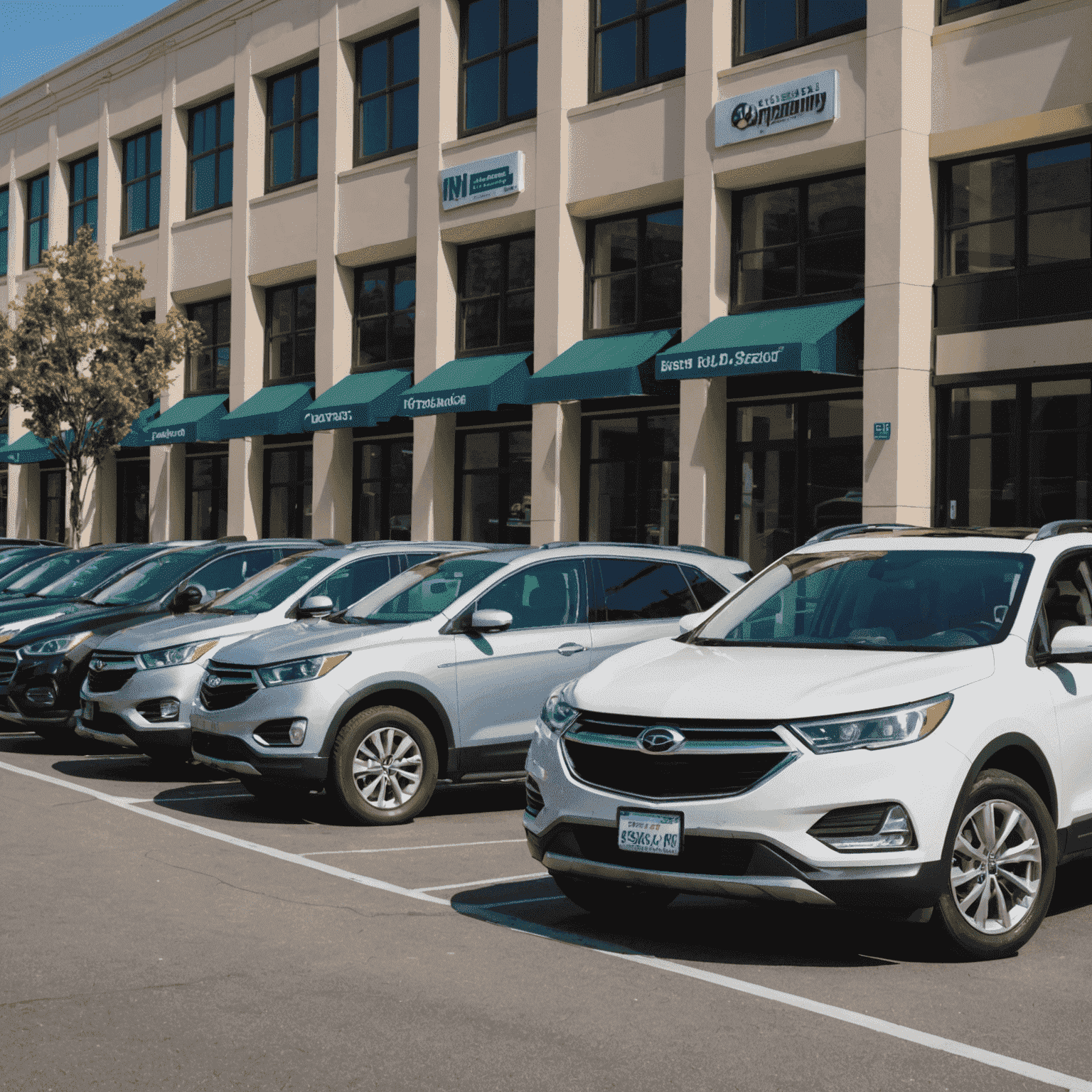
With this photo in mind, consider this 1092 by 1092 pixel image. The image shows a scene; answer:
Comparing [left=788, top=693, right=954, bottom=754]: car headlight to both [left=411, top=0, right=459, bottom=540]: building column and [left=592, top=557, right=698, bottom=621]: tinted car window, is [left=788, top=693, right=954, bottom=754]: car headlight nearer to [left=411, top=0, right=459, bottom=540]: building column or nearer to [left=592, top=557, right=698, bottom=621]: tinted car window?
[left=592, top=557, right=698, bottom=621]: tinted car window

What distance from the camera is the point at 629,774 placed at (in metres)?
6.34

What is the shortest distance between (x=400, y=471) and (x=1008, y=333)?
13.0m

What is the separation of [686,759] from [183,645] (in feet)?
22.2

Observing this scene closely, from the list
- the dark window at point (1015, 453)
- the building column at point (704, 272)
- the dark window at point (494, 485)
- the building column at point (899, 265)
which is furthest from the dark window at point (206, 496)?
the dark window at point (1015, 453)

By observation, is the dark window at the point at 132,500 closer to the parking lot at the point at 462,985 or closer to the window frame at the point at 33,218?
the window frame at the point at 33,218

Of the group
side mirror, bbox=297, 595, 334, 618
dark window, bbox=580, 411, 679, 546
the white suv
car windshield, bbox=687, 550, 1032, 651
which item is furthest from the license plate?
dark window, bbox=580, 411, 679, 546

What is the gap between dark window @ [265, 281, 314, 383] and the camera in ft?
101

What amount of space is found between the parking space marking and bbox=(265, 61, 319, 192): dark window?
22.7 metres

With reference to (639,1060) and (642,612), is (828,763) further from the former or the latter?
(642,612)

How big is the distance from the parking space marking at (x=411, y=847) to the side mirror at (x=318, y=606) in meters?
2.64

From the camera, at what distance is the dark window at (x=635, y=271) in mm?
23094

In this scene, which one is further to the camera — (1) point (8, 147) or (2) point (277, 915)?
(1) point (8, 147)

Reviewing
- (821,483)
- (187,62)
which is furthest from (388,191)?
(821,483)

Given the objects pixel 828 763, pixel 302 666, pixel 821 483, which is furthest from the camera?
pixel 821 483
